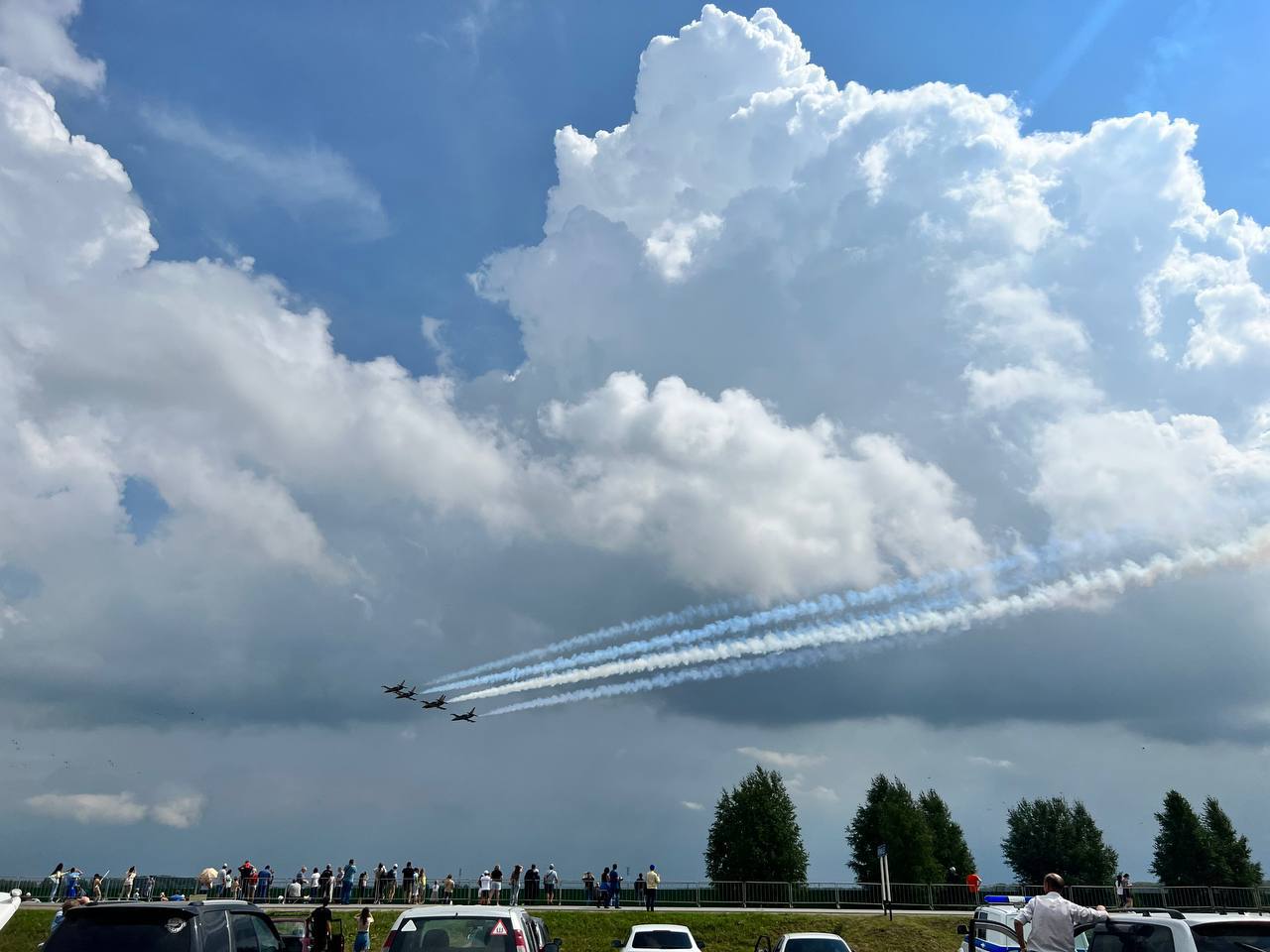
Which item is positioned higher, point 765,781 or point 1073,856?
point 765,781

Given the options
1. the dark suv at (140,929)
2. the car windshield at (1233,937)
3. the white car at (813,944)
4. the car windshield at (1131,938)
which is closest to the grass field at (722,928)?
the white car at (813,944)

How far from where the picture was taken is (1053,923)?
34.8 ft

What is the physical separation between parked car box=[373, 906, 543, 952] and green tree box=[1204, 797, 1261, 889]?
291 feet

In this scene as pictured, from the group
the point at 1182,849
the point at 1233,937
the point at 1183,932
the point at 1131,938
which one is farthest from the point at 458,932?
the point at 1182,849

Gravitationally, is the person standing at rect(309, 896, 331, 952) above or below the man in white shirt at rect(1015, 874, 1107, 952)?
below

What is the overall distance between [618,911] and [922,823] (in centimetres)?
5790

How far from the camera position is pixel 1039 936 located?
35.0 feet

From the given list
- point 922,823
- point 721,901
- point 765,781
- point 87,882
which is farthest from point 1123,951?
point 922,823

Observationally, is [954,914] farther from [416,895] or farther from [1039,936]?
[1039,936]

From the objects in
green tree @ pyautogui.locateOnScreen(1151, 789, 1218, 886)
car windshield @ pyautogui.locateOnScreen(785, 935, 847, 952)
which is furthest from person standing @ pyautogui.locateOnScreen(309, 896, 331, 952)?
green tree @ pyautogui.locateOnScreen(1151, 789, 1218, 886)

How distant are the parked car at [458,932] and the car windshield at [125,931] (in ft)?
7.50

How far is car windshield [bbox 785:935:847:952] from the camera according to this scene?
61.1 feet

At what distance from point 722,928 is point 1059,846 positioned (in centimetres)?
6396

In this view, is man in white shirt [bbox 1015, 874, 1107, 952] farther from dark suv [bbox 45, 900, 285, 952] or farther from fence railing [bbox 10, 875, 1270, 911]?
fence railing [bbox 10, 875, 1270, 911]
